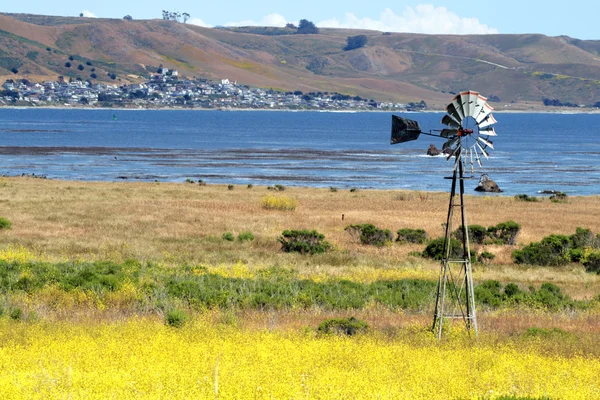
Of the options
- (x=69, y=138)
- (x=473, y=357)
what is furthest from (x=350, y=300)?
(x=69, y=138)

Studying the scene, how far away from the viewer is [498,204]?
172 ft

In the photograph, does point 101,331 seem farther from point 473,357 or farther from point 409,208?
point 409,208

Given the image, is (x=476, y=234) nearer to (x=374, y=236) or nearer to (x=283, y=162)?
(x=374, y=236)

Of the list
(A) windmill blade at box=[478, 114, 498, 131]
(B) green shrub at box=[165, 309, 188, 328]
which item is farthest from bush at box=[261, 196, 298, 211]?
(A) windmill blade at box=[478, 114, 498, 131]

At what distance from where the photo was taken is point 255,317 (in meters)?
18.1

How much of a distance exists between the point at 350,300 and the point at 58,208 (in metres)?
25.1

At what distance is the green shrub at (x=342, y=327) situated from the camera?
53.5 ft

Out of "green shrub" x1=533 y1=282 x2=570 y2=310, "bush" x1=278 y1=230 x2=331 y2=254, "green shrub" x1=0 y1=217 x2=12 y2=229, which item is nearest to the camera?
"green shrub" x1=533 y1=282 x2=570 y2=310

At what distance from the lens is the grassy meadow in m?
11.9

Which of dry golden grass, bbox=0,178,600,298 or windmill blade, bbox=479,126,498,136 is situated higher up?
windmill blade, bbox=479,126,498,136

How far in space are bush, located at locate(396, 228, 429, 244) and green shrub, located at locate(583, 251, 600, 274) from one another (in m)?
6.95

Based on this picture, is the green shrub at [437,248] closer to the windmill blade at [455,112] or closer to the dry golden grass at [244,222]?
the dry golden grass at [244,222]

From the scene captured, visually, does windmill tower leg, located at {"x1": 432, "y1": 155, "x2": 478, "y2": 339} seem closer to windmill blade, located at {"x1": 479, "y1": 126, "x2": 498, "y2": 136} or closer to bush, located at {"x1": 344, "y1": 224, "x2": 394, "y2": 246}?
windmill blade, located at {"x1": 479, "y1": 126, "x2": 498, "y2": 136}

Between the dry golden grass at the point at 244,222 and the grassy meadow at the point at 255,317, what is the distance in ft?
0.57
